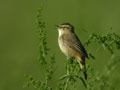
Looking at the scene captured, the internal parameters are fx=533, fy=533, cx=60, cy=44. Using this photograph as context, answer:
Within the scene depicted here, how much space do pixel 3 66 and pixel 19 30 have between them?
4.59 metres

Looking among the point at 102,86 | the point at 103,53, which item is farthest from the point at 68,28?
the point at 102,86

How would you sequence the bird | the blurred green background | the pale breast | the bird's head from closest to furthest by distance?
the bird, the pale breast, the blurred green background, the bird's head

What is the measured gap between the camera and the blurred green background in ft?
30.6

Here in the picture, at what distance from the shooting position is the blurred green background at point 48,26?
9.31m

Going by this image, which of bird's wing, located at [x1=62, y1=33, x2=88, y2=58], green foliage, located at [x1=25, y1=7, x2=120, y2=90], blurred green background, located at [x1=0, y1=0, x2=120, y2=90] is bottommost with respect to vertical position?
blurred green background, located at [x1=0, y1=0, x2=120, y2=90]

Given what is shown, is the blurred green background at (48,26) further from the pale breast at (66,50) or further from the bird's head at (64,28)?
the bird's head at (64,28)

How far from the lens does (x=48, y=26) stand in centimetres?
1416

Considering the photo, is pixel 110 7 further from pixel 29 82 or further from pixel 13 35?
pixel 29 82

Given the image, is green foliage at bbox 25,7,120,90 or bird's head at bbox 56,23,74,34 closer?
green foliage at bbox 25,7,120,90

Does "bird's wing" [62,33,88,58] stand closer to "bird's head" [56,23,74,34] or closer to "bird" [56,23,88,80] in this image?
"bird" [56,23,88,80]

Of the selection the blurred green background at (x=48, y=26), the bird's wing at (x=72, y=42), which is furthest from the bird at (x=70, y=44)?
the blurred green background at (x=48, y=26)

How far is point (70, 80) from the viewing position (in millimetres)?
5707

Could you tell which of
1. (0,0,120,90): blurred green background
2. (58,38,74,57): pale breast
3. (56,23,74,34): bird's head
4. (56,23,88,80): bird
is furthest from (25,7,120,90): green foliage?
(56,23,74,34): bird's head

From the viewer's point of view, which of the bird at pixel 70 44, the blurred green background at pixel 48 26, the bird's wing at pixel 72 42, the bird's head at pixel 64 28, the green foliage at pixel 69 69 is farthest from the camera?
the bird's head at pixel 64 28
